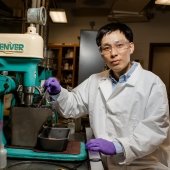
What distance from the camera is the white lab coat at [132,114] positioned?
1511mm

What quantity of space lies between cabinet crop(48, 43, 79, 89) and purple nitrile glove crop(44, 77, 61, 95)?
3.93 m

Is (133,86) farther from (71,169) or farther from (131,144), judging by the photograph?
(71,169)

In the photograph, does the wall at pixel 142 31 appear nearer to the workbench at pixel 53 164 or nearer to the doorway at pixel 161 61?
the doorway at pixel 161 61

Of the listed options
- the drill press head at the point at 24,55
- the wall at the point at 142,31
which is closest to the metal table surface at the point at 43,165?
the drill press head at the point at 24,55

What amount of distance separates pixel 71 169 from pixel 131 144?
0.49m

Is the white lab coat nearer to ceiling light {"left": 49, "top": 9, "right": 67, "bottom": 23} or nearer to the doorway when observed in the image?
ceiling light {"left": 49, "top": 9, "right": 67, "bottom": 23}

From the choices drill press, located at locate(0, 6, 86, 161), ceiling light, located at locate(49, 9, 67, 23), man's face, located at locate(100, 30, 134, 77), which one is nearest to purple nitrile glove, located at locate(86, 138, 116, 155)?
drill press, located at locate(0, 6, 86, 161)

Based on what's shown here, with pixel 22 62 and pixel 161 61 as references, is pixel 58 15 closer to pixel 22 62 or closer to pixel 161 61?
pixel 161 61

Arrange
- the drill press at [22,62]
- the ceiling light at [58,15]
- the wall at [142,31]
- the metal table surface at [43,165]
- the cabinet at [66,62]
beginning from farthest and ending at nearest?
the wall at [142,31] < the cabinet at [66,62] < the ceiling light at [58,15] < the drill press at [22,62] < the metal table surface at [43,165]

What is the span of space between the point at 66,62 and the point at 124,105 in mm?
4198

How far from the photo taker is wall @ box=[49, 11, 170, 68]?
5.99 metres

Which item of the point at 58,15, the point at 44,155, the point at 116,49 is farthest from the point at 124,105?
the point at 58,15

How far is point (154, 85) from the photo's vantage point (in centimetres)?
164

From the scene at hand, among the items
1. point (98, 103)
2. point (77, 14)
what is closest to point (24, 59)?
point (98, 103)
